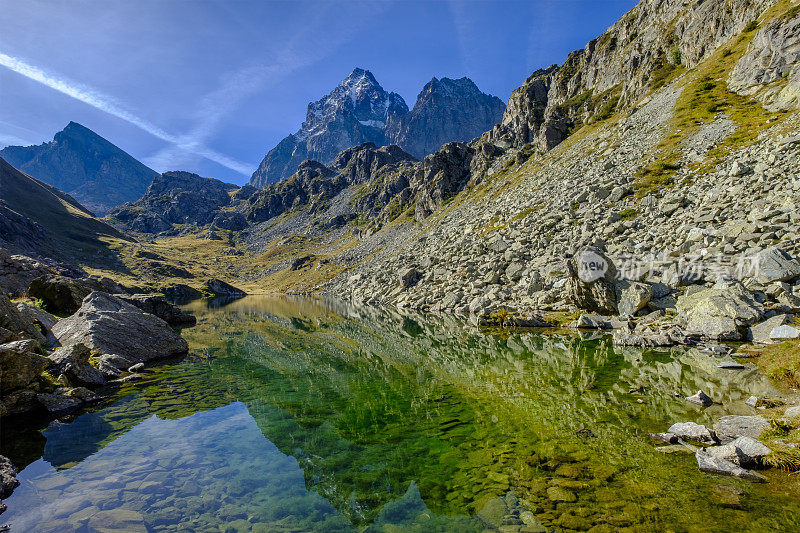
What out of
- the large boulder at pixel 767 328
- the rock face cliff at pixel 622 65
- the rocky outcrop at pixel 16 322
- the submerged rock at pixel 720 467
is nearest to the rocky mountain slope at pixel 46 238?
the rocky outcrop at pixel 16 322

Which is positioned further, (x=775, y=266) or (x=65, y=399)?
(x=775, y=266)

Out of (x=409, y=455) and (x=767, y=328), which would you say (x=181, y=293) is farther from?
(x=767, y=328)

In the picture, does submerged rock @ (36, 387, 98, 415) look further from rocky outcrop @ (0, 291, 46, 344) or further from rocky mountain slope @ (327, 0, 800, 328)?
rocky mountain slope @ (327, 0, 800, 328)

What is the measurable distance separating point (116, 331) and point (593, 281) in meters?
37.9

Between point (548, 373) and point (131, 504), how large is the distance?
17.5 m

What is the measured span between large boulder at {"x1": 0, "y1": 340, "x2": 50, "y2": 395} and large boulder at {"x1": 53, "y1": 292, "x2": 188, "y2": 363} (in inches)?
254

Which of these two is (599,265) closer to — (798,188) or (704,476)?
(798,188)

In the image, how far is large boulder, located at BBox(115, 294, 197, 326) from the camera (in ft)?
150

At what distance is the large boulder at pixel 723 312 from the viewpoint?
19797mm

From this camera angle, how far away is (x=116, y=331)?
24.6 meters

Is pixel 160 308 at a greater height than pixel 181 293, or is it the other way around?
pixel 181 293

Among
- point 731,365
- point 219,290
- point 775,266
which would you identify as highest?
point 219,290

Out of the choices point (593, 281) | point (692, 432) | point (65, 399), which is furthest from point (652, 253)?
point (65, 399)

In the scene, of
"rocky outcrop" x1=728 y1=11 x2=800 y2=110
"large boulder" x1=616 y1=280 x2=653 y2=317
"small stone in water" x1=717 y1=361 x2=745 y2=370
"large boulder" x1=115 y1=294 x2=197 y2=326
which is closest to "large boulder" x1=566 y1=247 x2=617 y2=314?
"large boulder" x1=616 y1=280 x2=653 y2=317
